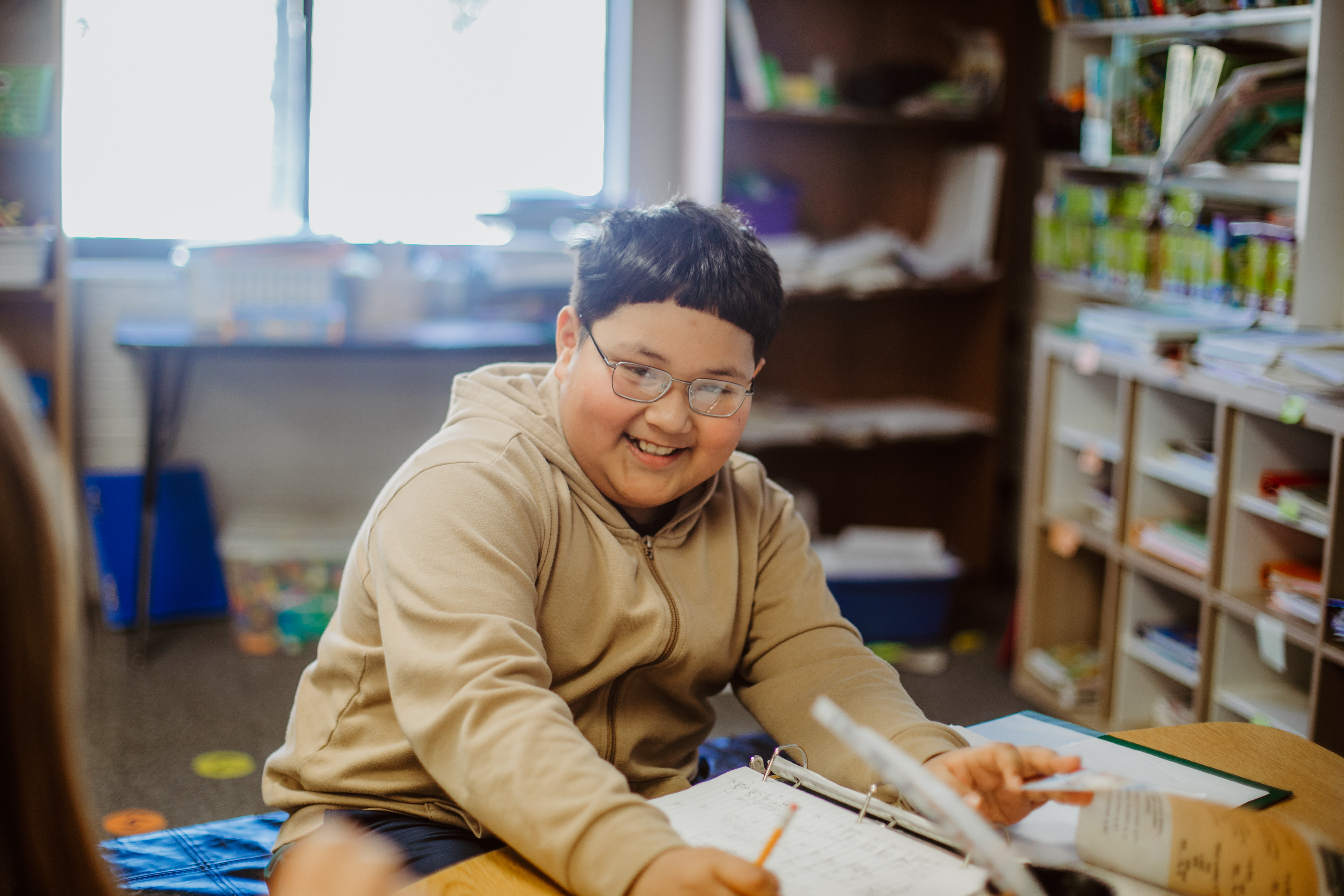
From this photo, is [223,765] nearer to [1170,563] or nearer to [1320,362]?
[1170,563]

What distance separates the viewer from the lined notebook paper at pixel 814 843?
93 cm

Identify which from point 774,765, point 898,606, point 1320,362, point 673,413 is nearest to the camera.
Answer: point 774,765

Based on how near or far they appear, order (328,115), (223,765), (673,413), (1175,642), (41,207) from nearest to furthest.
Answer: (673,413) < (223,765) < (1175,642) < (41,207) < (328,115)

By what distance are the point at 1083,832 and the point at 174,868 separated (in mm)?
913

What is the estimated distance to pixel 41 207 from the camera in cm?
308

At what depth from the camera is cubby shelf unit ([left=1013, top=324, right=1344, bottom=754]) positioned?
2.26 m

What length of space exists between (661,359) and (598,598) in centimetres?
27

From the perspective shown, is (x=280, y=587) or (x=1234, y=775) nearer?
(x=1234, y=775)

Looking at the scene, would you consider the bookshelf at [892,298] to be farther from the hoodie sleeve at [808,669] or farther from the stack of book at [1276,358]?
the hoodie sleeve at [808,669]

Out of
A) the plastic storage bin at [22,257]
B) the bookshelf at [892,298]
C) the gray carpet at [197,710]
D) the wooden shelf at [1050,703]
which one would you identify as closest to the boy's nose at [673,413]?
the gray carpet at [197,710]

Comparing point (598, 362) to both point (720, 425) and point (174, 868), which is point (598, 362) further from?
point (174, 868)

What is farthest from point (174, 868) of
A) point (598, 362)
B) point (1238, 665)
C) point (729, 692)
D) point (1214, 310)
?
point (1214, 310)

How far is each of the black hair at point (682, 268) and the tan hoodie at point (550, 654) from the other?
0.51ft

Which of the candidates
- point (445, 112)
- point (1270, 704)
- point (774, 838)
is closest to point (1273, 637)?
point (1270, 704)
